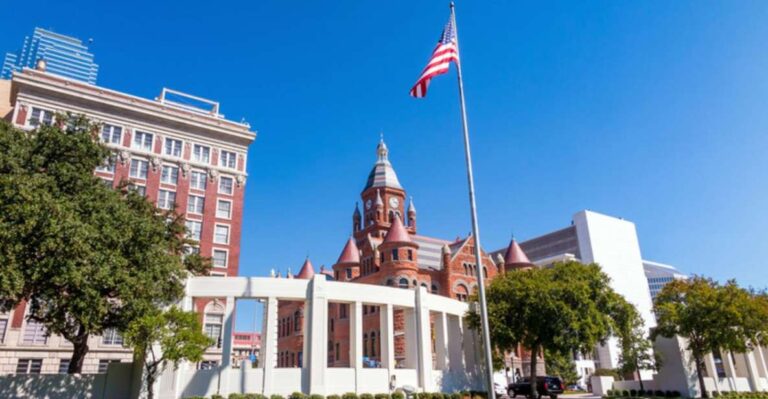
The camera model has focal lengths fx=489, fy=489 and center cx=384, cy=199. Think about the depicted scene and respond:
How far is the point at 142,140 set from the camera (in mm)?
50375

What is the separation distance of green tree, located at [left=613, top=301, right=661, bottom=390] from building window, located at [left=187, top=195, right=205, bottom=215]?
40307mm

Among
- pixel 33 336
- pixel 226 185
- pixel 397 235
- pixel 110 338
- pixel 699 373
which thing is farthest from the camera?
pixel 397 235

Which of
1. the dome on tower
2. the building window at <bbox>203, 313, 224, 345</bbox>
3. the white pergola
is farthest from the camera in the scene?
the dome on tower

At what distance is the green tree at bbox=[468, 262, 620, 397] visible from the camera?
33.5m

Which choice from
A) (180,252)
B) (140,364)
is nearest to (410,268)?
(180,252)

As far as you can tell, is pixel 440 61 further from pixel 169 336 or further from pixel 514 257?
pixel 514 257

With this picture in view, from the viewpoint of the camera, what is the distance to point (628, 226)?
376 ft

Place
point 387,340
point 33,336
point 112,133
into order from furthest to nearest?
point 112,133 < point 33,336 < point 387,340

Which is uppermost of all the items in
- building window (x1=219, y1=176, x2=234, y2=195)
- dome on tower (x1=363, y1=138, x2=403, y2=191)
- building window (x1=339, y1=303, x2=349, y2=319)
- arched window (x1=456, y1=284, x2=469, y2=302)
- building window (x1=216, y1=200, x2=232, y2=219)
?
dome on tower (x1=363, y1=138, x2=403, y2=191)

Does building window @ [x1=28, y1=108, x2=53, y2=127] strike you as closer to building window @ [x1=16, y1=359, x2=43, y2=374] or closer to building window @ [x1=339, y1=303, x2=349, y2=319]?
building window @ [x1=16, y1=359, x2=43, y2=374]

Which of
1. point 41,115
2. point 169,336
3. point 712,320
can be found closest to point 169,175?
point 41,115

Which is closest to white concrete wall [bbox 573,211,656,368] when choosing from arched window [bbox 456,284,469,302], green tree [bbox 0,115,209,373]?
arched window [bbox 456,284,469,302]

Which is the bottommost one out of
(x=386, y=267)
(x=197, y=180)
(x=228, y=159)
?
(x=386, y=267)

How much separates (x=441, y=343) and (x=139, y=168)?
3480cm
